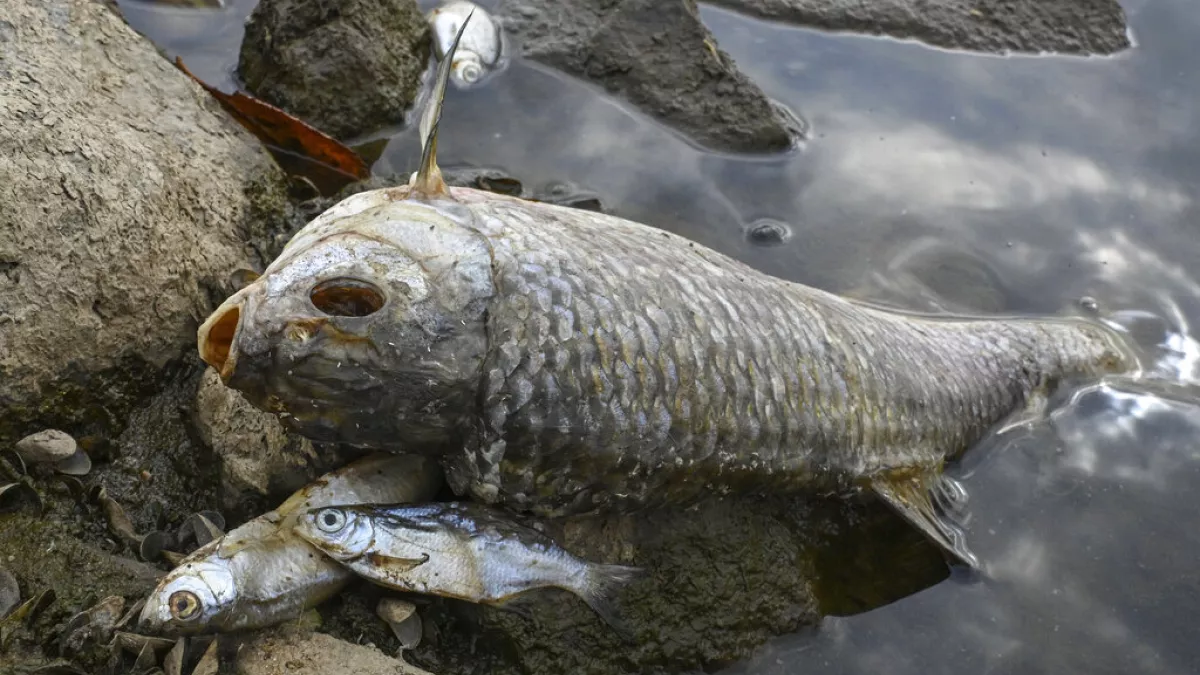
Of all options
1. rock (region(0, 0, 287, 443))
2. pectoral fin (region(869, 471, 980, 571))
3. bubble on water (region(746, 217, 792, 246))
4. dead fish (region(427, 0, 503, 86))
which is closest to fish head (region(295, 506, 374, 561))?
rock (region(0, 0, 287, 443))

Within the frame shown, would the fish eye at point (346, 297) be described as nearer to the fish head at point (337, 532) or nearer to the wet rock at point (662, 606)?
the fish head at point (337, 532)

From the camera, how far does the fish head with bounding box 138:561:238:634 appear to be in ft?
10.9

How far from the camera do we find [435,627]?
3.79 meters

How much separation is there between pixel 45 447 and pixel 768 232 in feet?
11.5

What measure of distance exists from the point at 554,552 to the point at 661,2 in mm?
3705

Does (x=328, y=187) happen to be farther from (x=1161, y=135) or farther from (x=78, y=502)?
(x=1161, y=135)

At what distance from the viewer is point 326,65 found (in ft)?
18.1

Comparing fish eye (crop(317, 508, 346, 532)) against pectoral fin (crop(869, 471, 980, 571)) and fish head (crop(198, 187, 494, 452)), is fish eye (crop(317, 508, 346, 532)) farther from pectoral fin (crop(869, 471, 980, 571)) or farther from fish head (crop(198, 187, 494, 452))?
pectoral fin (crop(869, 471, 980, 571))

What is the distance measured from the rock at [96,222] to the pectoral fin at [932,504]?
287 cm

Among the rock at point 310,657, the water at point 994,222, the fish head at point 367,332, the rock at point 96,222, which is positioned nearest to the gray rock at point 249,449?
the rock at point 96,222

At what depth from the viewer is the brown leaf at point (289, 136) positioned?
521cm

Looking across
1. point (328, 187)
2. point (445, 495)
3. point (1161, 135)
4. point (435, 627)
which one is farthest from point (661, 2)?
point (435, 627)

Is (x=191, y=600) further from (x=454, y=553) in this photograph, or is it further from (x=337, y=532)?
(x=454, y=553)

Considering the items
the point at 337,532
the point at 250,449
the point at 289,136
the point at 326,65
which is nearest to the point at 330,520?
the point at 337,532
